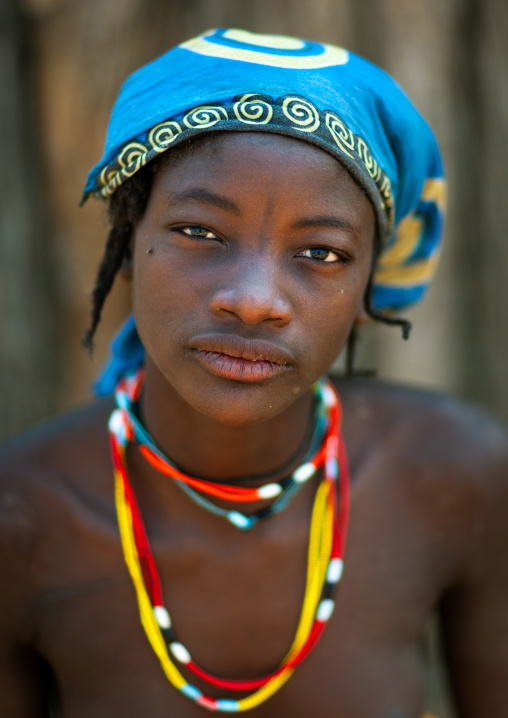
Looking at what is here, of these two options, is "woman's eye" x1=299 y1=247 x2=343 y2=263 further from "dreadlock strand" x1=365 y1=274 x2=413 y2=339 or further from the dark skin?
"dreadlock strand" x1=365 y1=274 x2=413 y2=339

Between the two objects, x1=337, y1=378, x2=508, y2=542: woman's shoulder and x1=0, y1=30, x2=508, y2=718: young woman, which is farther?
x1=337, y1=378, x2=508, y2=542: woman's shoulder

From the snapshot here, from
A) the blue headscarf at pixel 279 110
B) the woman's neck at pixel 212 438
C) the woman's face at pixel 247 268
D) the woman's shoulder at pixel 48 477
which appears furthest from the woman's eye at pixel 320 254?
the woman's shoulder at pixel 48 477

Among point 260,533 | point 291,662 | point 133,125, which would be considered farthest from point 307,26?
point 291,662

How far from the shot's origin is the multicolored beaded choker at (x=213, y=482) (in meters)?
1.60

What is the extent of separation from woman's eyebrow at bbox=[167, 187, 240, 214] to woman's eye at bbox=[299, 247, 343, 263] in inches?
6.4

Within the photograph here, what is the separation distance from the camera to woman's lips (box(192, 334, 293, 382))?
1.31m

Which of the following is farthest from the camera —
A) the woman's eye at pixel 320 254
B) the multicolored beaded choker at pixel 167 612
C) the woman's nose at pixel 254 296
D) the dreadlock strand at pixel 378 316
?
the dreadlock strand at pixel 378 316

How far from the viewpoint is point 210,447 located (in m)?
1.62

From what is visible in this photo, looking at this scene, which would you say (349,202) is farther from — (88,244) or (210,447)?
(88,244)

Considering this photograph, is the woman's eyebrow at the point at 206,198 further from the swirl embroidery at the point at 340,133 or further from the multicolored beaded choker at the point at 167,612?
the multicolored beaded choker at the point at 167,612

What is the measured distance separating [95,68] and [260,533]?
1678mm

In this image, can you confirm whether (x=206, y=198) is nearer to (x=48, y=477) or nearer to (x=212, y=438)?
(x=212, y=438)

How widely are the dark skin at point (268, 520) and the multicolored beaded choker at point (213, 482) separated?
1.3 inches

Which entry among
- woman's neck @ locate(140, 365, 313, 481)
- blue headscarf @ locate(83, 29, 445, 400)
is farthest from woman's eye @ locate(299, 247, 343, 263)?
woman's neck @ locate(140, 365, 313, 481)
